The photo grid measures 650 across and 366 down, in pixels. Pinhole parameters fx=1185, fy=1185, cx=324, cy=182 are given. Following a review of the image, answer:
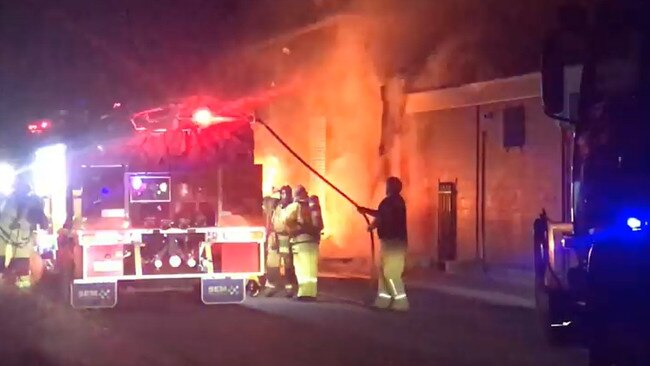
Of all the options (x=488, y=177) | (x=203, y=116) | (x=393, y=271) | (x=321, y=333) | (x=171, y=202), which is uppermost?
(x=203, y=116)

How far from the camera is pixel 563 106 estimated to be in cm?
854

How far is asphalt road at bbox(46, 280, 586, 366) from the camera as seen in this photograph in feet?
37.4

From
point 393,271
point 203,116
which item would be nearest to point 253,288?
point 393,271

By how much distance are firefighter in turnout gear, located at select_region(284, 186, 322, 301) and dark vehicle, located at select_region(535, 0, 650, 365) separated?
26.4ft

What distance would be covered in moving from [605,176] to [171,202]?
30.6ft

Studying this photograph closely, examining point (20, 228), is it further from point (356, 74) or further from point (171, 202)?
point (356, 74)

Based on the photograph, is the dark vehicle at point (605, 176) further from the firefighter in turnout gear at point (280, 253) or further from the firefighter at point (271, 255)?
the firefighter at point (271, 255)

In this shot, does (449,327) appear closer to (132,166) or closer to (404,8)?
(132,166)

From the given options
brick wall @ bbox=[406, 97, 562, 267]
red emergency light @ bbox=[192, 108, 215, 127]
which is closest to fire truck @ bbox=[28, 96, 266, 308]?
red emergency light @ bbox=[192, 108, 215, 127]

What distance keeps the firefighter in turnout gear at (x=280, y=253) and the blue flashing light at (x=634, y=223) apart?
35.6ft

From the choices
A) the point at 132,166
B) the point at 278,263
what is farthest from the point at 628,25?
the point at 278,263

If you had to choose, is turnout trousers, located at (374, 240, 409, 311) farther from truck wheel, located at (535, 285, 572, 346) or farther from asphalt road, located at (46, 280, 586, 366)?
truck wheel, located at (535, 285, 572, 346)

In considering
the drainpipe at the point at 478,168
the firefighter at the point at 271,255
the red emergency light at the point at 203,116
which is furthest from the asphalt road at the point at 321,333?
the drainpipe at the point at 478,168

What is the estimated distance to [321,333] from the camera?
13.3 meters
